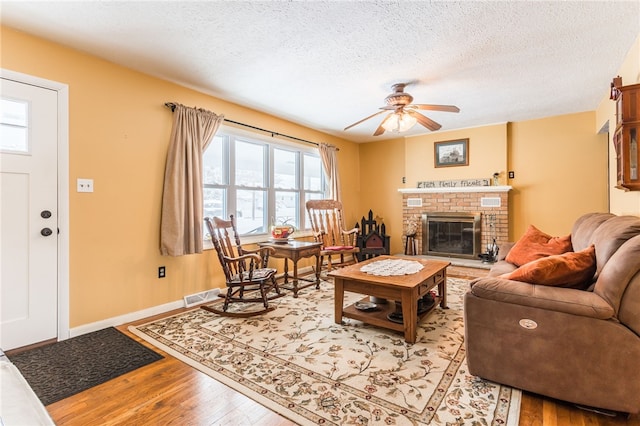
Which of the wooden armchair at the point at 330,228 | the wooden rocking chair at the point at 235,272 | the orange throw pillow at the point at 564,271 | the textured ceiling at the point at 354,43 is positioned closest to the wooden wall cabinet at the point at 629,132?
the textured ceiling at the point at 354,43

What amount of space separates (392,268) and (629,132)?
81.4 inches

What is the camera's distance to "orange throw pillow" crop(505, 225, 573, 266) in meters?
2.76

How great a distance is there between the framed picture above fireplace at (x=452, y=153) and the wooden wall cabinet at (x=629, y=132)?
9.69 feet

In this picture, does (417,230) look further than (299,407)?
Yes

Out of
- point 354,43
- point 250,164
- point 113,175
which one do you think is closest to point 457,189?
point 250,164

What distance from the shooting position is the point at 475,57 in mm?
2762

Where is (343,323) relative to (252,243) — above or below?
below

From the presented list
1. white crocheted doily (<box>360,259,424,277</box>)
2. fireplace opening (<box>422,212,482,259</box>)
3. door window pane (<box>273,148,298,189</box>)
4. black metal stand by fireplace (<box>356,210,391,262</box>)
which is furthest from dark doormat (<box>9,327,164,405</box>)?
fireplace opening (<box>422,212,482,259</box>)

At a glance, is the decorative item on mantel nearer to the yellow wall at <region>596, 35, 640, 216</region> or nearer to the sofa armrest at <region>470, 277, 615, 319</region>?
the yellow wall at <region>596, 35, 640, 216</region>

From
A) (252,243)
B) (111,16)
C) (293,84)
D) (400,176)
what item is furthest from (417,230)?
(111,16)

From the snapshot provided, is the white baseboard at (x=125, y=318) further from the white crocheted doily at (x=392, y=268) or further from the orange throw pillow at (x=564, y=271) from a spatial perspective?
the orange throw pillow at (x=564, y=271)

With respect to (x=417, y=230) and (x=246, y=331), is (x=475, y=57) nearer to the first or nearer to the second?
(x=246, y=331)

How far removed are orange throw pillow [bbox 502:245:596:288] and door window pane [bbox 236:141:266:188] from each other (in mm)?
3364

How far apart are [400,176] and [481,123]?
1689 millimetres
